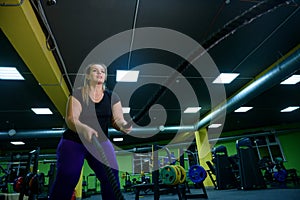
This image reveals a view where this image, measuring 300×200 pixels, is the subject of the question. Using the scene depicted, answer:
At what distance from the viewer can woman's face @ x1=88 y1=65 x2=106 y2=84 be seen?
124 centimetres

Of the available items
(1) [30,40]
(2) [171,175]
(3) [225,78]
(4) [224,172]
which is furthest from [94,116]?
(4) [224,172]

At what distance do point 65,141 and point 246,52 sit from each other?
386 centimetres

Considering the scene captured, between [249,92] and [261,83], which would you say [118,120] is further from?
[249,92]

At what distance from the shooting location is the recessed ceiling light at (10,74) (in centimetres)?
391

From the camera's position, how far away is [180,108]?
22.6 ft

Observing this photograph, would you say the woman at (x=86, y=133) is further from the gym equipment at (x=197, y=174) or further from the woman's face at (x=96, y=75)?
the gym equipment at (x=197, y=174)

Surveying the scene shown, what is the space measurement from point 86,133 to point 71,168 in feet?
0.77

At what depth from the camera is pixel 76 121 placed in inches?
40.3

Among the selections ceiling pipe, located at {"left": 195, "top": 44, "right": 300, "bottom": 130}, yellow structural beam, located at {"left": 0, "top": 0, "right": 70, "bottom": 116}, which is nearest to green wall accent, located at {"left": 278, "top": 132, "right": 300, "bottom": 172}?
ceiling pipe, located at {"left": 195, "top": 44, "right": 300, "bottom": 130}

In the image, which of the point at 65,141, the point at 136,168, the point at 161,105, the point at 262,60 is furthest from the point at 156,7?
the point at 136,168

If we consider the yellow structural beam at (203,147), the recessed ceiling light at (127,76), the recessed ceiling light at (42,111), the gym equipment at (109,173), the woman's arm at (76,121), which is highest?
the recessed ceiling light at (127,76)

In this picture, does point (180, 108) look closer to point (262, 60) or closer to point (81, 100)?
point (262, 60)

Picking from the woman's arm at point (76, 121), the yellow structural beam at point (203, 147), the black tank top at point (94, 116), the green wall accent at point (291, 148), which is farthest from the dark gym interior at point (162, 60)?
the green wall accent at point (291, 148)

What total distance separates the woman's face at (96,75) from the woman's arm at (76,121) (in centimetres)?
17
